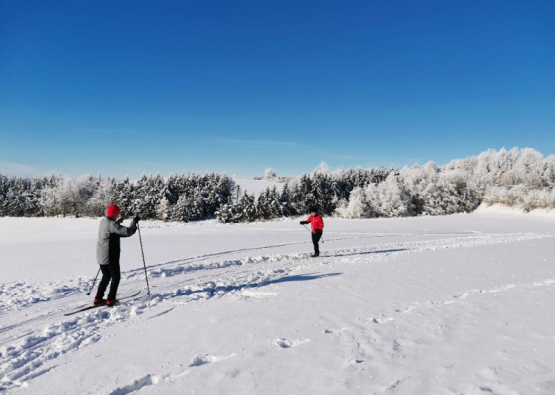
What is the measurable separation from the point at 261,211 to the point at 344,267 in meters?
46.2

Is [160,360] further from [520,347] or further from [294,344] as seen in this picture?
[520,347]

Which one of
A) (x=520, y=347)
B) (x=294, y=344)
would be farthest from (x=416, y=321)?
(x=294, y=344)

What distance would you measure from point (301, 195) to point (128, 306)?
2276 inches

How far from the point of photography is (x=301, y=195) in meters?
63.7

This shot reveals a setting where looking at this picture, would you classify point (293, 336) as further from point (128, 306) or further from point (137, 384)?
point (128, 306)

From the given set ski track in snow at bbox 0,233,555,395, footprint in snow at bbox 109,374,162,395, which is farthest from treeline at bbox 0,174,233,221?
footprint in snow at bbox 109,374,162,395

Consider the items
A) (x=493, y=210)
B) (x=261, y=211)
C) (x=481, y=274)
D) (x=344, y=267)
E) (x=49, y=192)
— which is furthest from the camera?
(x=49, y=192)

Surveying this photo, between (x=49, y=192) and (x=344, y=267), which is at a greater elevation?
(x=49, y=192)

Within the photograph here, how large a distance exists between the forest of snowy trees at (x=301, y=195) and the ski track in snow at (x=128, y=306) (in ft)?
146

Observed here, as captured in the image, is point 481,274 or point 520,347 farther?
point 481,274

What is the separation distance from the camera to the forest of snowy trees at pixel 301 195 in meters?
55.8

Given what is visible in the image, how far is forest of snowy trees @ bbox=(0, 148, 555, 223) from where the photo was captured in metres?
55.8

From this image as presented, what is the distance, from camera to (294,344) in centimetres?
428

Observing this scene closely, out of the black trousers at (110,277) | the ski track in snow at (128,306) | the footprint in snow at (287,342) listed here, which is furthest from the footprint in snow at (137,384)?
the black trousers at (110,277)
